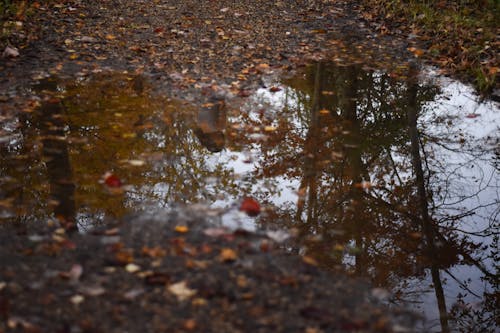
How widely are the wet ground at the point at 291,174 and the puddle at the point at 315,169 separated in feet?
0.06

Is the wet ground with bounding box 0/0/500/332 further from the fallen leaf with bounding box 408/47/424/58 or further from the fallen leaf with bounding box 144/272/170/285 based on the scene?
the fallen leaf with bounding box 408/47/424/58

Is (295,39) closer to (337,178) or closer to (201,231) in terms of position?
(337,178)

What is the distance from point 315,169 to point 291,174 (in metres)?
0.25

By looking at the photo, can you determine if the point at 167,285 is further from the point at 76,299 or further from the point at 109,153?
→ the point at 109,153

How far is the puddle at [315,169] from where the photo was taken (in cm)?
333

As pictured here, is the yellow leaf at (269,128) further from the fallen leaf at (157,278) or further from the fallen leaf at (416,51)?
the fallen leaf at (416,51)

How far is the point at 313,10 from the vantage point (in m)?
9.29

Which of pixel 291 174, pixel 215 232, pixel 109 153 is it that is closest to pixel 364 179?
pixel 291 174

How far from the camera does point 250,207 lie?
143 inches

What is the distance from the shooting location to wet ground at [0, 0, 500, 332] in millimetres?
3074

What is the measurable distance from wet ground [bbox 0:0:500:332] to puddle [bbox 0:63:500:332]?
0.02m

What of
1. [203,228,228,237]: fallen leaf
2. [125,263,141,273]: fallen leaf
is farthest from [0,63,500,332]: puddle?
[125,263,141,273]: fallen leaf

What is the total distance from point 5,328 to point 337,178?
117 inches

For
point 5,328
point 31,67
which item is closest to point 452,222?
point 5,328
